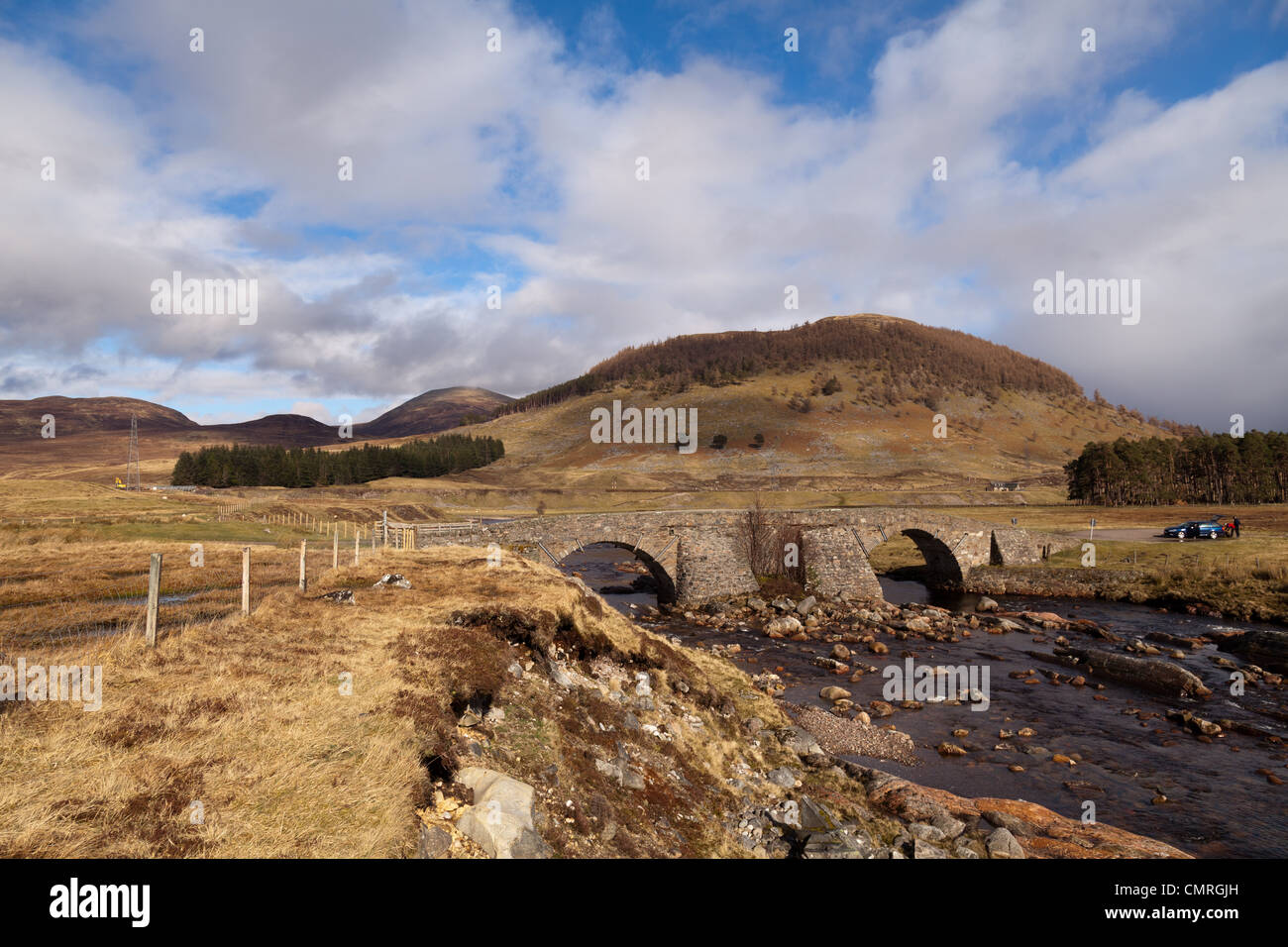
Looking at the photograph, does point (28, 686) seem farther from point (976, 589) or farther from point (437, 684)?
point (976, 589)

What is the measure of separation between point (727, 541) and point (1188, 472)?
87.2m

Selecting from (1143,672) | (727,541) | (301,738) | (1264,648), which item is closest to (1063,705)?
(1143,672)

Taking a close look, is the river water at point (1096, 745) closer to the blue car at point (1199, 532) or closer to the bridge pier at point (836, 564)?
the bridge pier at point (836, 564)

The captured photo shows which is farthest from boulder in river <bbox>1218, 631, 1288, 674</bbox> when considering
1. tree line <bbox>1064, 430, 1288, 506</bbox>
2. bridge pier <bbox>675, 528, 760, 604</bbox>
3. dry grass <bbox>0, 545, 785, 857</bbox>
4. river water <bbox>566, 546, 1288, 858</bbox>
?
tree line <bbox>1064, 430, 1288, 506</bbox>

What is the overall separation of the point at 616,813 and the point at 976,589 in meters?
51.0

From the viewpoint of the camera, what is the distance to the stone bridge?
42.4m

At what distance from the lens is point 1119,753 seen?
21.0 metres

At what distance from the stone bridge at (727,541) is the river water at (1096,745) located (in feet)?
31.9

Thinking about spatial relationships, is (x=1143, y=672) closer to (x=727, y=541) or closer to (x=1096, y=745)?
(x=1096, y=745)

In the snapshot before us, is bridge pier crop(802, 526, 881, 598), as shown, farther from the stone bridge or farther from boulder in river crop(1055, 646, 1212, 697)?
boulder in river crop(1055, 646, 1212, 697)

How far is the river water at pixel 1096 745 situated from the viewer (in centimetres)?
1705

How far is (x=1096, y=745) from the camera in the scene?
21.8m
